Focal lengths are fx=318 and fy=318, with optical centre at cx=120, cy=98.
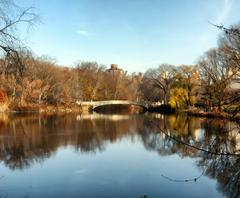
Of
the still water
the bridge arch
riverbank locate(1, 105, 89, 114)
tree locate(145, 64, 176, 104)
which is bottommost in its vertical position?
the still water

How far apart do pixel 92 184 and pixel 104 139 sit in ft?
31.9

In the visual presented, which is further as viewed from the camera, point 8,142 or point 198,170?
point 8,142

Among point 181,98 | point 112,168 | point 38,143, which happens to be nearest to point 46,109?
point 181,98

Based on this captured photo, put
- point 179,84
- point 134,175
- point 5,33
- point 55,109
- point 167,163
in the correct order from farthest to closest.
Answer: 1. point 55,109
2. point 179,84
3. point 167,163
4. point 134,175
5. point 5,33

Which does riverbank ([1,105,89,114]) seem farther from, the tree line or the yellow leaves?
→ the yellow leaves

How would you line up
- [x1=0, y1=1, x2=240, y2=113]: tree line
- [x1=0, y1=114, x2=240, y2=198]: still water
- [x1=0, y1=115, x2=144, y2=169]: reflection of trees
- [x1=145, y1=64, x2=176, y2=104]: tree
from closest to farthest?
1. [x1=0, y1=114, x2=240, y2=198]: still water
2. [x1=0, y1=115, x2=144, y2=169]: reflection of trees
3. [x1=0, y1=1, x2=240, y2=113]: tree line
4. [x1=145, y1=64, x2=176, y2=104]: tree

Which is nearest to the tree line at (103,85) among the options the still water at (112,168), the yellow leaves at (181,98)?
the yellow leaves at (181,98)

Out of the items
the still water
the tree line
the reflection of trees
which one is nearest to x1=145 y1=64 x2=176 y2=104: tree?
the tree line

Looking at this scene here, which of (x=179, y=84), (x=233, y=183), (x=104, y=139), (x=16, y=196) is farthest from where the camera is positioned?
(x=179, y=84)

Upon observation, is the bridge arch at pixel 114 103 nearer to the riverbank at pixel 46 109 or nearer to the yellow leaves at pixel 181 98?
the riverbank at pixel 46 109

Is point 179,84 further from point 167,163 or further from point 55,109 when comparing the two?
point 167,163

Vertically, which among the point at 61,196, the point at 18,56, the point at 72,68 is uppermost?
the point at 72,68

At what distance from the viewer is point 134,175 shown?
11.5 m

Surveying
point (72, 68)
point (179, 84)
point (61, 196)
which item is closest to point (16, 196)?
point (61, 196)
